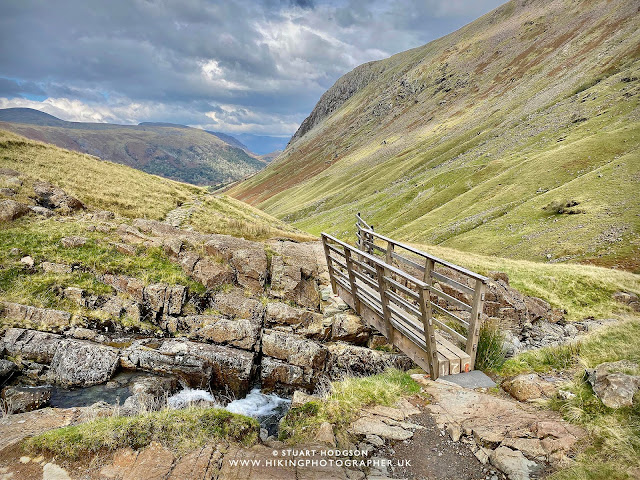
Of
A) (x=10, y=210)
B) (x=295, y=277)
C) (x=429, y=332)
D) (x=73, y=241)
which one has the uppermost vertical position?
(x=10, y=210)

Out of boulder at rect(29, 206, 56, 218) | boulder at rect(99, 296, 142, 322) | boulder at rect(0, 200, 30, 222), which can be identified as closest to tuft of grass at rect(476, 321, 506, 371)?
boulder at rect(99, 296, 142, 322)

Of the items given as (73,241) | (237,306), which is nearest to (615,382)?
(237,306)

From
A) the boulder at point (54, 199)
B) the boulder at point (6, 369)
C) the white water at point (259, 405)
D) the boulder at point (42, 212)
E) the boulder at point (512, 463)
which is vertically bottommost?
the white water at point (259, 405)

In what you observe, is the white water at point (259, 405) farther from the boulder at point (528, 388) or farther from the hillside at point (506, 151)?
the hillside at point (506, 151)

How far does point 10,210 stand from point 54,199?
4.74 metres

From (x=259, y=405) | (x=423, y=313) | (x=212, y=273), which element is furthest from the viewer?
(x=212, y=273)

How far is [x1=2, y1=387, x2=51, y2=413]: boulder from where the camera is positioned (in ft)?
23.1

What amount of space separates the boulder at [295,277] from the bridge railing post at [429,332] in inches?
225

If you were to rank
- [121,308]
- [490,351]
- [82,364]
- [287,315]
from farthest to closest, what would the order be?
[287,315] < [121,308] < [82,364] < [490,351]

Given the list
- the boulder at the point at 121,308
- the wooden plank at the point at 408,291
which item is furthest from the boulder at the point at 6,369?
the wooden plank at the point at 408,291

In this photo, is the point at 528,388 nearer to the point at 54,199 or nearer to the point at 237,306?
the point at 237,306

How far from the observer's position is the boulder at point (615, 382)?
16.6ft

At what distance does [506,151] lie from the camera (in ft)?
233

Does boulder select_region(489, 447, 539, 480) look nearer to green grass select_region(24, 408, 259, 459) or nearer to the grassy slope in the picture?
green grass select_region(24, 408, 259, 459)
